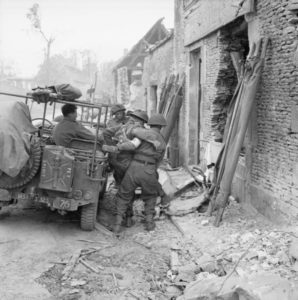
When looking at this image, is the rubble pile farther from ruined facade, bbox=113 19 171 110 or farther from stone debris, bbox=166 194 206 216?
ruined facade, bbox=113 19 171 110

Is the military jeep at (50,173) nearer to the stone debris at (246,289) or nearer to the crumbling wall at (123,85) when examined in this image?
the stone debris at (246,289)

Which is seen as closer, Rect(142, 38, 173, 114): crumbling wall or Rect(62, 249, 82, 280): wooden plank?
Rect(62, 249, 82, 280): wooden plank

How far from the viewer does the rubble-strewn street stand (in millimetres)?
4672

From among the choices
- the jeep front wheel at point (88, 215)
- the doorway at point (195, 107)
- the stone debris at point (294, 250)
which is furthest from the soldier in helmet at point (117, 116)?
the stone debris at point (294, 250)

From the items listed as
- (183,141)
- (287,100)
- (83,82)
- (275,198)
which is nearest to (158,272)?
(275,198)

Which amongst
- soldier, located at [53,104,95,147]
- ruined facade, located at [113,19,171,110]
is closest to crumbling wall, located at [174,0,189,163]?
soldier, located at [53,104,95,147]

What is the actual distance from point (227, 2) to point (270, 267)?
Result: 5.68 metres

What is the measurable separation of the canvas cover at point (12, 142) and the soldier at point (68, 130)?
627mm

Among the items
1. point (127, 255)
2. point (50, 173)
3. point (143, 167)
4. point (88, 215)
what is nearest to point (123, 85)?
point (143, 167)

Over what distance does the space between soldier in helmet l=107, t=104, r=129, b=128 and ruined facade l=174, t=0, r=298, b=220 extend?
2.21m

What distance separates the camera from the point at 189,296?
4305 millimetres

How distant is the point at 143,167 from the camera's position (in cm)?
718

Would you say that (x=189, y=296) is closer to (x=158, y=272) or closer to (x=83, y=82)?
(x=158, y=272)

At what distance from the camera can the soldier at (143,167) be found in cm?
709
